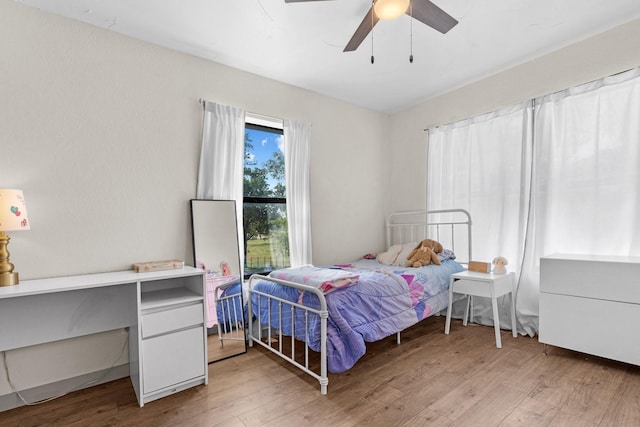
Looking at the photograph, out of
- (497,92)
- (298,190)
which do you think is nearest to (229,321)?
(298,190)

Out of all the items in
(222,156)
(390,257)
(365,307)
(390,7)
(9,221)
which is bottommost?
(365,307)

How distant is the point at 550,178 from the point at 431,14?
189 centimetres

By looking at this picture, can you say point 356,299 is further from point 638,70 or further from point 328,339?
point 638,70

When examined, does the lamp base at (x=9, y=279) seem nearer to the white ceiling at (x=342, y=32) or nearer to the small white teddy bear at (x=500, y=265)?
the white ceiling at (x=342, y=32)

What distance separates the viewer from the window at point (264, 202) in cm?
311

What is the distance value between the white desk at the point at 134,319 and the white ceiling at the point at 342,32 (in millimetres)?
1784

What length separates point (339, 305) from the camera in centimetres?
208

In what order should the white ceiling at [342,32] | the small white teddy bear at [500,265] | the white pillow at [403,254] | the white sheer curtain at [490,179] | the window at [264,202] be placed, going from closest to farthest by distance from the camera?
the white ceiling at [342,32] < the small white teddy bear at [500,265] < the white sheer curtain at [490,179] < the window at [264,202] < the white pillow at [403,254]

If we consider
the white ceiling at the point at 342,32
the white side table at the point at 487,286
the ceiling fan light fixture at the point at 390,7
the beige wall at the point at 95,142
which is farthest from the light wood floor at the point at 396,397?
the white ceiling at the point at 342,32

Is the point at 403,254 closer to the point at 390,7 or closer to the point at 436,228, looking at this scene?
the point at 436,228

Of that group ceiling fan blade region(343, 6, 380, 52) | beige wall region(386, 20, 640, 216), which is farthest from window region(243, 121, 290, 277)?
beige wall region(386, 20, 640, 216)

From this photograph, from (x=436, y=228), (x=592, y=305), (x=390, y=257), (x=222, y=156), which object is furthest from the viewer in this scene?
(x=436, y=228)

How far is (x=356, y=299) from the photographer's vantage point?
7.26ft

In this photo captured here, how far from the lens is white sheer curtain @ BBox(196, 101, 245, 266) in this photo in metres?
2.68
